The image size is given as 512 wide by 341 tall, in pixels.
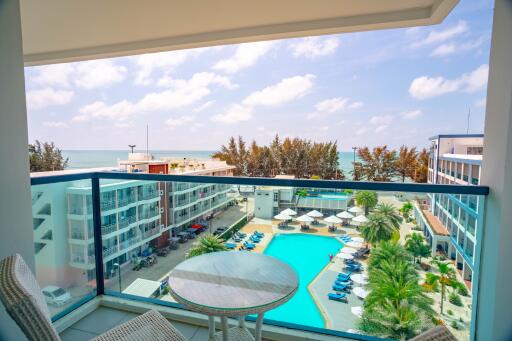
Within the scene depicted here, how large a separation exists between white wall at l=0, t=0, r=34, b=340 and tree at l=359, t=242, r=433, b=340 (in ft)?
8.08

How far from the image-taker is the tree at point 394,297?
201 centimetres

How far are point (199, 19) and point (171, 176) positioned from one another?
190 centimetres

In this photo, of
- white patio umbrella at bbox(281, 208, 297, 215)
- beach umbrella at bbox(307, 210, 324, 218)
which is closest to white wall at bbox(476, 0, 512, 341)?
beach umbrella at bbox(307, 210, 324, 218)

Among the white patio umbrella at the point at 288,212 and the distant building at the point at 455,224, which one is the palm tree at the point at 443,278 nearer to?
the distant building at the point at 455,224

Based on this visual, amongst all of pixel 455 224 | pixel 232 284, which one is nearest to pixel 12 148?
pixel 232 284

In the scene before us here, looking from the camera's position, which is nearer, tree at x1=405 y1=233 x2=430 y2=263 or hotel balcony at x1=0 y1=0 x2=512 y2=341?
hotel balcony at x1=0 y1=0 x2=512 y2=341

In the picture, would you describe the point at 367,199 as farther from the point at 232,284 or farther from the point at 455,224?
the point at 232,284

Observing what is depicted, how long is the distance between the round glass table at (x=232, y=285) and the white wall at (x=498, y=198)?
1391mm

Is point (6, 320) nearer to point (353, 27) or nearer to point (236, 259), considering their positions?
point (236, 259)

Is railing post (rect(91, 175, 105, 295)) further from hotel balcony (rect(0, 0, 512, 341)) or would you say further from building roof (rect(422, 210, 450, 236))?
building roof (rect(422, 210, 450, 236))

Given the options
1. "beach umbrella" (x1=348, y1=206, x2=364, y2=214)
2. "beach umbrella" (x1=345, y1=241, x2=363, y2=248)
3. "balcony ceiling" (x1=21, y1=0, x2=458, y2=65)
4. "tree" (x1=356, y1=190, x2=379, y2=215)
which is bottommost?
"beach umbrella" (x1=345, y1=241, x2=363, y2=248)

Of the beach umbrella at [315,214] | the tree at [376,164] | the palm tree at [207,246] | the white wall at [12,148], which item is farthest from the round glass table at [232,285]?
the tree at [376,164]

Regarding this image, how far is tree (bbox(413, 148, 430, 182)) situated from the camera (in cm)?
2884

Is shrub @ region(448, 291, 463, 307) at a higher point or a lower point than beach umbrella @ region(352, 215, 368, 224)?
lower
